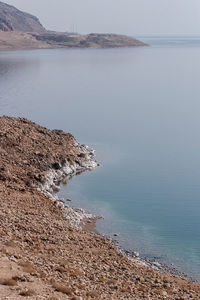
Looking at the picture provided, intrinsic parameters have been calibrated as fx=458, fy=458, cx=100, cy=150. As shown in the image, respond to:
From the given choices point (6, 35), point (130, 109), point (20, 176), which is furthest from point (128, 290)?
point (6, 35)

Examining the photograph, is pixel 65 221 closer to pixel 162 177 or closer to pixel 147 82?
pixel 162 177

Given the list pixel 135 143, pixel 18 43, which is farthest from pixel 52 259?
pixel 18 43

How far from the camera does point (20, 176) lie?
85.4ft

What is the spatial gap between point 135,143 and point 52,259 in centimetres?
2452

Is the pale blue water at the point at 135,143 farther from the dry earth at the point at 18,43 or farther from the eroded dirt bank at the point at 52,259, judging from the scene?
the dry earth at the point at 18,43

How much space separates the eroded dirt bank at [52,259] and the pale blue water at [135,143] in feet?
8.48

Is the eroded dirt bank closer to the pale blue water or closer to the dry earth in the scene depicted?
the pale blue water

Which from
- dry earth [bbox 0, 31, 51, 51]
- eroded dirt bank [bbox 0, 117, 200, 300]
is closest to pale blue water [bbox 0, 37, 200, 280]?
eroded dirt bank [bbox 0, 117, 200, 300]

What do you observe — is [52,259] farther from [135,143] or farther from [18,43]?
[18,43]

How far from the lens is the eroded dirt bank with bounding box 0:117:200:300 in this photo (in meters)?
12.7

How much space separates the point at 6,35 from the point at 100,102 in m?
149

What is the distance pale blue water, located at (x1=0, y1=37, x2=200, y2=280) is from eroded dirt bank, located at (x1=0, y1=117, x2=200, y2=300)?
102 inches

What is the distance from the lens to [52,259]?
15.5 m

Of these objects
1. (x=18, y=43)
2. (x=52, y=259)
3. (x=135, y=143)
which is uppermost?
(x=18, y=43)
